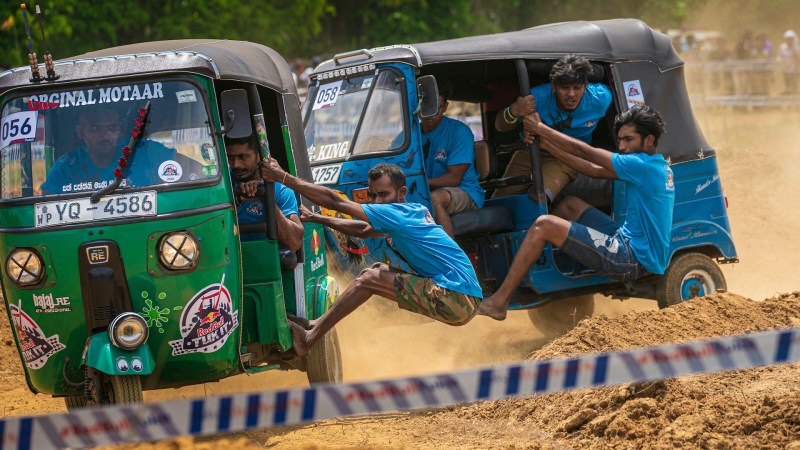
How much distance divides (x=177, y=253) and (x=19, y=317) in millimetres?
1072

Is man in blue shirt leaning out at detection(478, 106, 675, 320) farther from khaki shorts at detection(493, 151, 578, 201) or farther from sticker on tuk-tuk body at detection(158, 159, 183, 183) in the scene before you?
sticker on tuk-tuk body at detection(158, 159, 183, 183)

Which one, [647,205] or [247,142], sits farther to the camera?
[647,205]

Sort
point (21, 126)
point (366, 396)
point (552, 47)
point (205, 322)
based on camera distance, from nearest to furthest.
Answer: point (366, 396)
point (205, 322)
point (21, 126)
point (552, 47)

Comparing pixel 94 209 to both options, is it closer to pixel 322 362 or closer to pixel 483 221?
pixel 322 362

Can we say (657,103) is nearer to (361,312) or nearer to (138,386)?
(361,312)

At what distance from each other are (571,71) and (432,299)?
2.84 metres

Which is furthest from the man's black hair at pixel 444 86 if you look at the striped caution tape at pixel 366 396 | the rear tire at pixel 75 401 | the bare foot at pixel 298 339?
the striped caution tape at pixel 366 396

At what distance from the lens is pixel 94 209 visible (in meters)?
6.66

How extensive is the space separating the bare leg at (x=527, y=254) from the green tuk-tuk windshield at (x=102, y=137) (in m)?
2.80

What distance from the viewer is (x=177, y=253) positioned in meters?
6.67

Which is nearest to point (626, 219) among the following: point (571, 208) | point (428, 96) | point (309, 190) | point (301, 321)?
point (571, 208)

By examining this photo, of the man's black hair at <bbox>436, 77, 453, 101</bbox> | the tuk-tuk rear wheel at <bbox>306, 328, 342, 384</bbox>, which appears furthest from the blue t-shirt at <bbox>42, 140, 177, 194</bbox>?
the man's black hair at <bbox>436, 77, 453, 101</bbox>

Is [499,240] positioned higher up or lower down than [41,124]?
lower down

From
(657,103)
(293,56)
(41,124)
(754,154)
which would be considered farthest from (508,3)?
(41,124)
